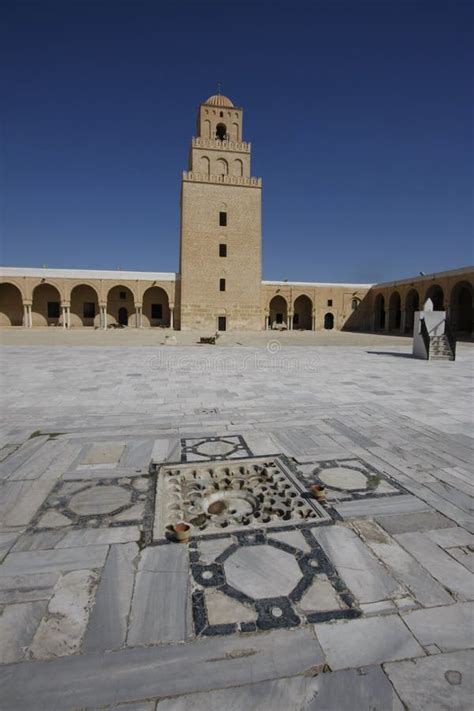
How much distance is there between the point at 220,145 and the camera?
93.7 ft

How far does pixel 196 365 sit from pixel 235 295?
727 inches

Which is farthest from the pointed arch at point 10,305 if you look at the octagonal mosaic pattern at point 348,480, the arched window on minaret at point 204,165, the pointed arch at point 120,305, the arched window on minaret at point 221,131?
the octagonal mosaic pattern at point 348,480

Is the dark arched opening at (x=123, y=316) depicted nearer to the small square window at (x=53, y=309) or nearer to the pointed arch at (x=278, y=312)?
the small square window at (x=53, y=309)

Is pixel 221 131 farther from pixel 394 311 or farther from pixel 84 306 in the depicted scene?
pixel 394 311

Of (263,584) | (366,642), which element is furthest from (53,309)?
(366,642)

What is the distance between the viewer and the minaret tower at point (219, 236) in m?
27.5

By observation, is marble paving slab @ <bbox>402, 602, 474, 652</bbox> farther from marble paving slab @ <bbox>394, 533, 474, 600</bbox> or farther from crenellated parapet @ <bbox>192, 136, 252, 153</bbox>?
crenellated parapet @ <bbox>192, 136, 252, 153</bbox>

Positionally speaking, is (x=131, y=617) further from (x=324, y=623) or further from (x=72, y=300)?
(x=72, y=300)

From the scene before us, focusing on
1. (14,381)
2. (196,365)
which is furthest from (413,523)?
(196,365)

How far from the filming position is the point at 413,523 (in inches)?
96.3

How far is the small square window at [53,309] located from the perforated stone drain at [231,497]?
98.0 ft

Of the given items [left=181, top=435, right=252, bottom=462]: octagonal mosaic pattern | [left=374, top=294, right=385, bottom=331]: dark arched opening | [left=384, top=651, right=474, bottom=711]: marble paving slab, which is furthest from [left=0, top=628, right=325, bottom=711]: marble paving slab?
[left=374, top=294, right=385, bottom=331]: dark arched opening

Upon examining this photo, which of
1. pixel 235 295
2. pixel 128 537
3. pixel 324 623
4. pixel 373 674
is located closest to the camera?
pixel 373 674

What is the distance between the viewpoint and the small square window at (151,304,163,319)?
30578mm
